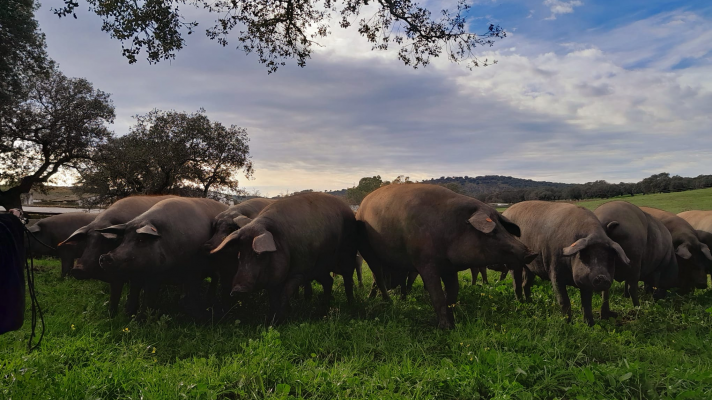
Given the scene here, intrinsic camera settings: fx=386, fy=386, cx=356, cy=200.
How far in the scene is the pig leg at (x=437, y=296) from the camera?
6391mm

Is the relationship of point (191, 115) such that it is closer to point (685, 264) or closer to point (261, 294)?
point (261, 294)

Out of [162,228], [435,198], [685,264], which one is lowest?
[685,264]

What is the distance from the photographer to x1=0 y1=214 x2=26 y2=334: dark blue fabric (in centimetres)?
349

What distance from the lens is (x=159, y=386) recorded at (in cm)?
420

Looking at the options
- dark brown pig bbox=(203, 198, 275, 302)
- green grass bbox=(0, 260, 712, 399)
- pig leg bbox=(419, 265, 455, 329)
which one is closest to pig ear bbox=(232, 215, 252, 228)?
dark brown pig bbox=(203, 198, 275, 302)

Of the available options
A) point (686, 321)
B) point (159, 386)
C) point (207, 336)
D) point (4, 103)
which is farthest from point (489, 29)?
point (4, 103)

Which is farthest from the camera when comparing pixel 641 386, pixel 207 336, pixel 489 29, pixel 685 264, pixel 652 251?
pixel 489 29

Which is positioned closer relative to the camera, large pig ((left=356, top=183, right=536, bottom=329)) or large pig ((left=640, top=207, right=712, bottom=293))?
large pig ((left=356, top=183, right=536, bottom=329))

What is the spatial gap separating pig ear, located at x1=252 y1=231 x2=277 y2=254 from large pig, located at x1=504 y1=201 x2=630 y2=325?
4.81 meters

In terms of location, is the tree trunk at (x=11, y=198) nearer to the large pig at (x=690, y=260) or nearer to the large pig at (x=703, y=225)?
the large pig at (x=690, y=260)

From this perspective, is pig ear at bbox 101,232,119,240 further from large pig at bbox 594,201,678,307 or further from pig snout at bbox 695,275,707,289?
pig snout at bbox 695,275,707,289

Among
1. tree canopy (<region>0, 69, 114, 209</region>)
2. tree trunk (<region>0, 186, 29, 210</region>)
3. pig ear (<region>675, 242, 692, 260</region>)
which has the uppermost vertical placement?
tree canopy (<region>0, 69, 114, 209</region>)

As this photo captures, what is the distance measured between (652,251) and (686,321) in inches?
70.9

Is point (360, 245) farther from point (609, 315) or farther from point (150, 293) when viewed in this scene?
point (609, 315)
